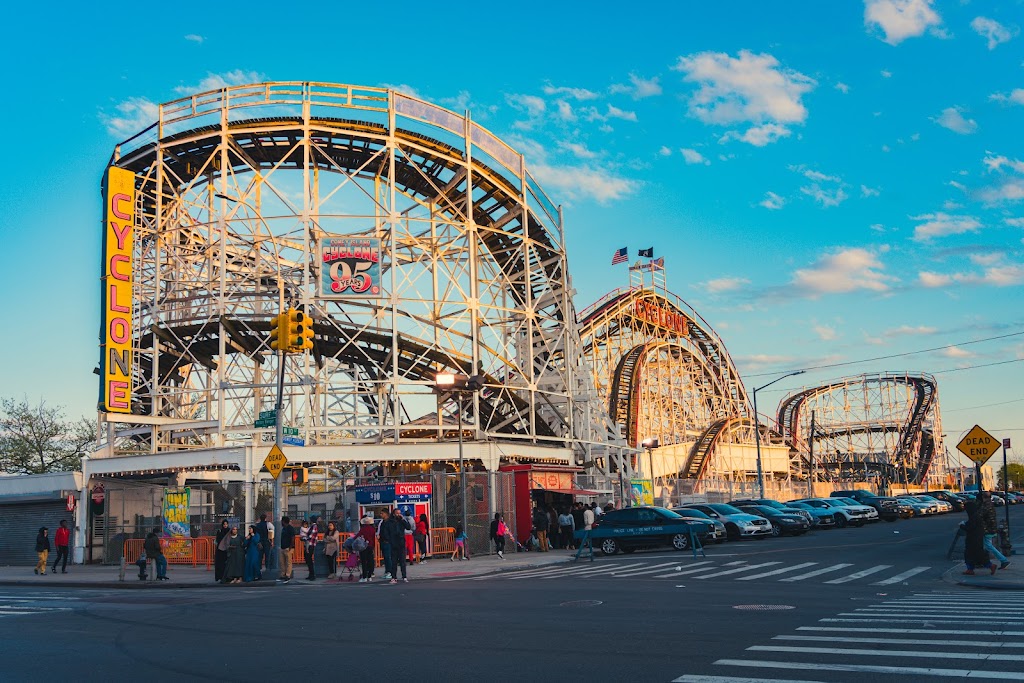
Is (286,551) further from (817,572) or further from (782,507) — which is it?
(782,507)

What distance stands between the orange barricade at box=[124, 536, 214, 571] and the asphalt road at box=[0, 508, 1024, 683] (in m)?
9.62

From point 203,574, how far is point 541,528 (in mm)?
11823

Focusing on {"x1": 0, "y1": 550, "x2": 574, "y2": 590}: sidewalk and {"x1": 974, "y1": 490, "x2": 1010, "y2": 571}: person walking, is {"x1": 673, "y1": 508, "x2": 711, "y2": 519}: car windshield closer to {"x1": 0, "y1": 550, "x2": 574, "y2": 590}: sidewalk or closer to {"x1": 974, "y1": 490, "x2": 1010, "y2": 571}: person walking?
{"x1": 0, "y1": 550, "x2": 574, "y2": 590}: sidewalk

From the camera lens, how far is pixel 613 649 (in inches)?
424

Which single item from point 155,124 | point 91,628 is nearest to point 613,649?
point 91,628

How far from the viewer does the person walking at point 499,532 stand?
31.0m

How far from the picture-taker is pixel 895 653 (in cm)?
977

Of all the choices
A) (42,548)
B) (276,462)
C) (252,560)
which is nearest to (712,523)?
(276,462)

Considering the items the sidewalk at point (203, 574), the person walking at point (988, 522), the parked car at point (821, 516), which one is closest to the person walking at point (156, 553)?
the sidewalk at point (203, 574)

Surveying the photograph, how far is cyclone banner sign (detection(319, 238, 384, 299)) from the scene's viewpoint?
36.8 meters

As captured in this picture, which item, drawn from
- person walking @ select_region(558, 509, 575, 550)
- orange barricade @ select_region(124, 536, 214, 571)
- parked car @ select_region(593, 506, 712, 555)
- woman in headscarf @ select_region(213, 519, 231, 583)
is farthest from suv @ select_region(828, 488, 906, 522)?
woman in headscarf @ select_region(213, 519, 231, 583)

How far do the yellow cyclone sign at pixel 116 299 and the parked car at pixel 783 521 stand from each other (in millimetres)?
25664

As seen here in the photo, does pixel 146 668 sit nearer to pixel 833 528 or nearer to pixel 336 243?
pixel 336 243

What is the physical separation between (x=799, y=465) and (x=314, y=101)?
66.1 m
